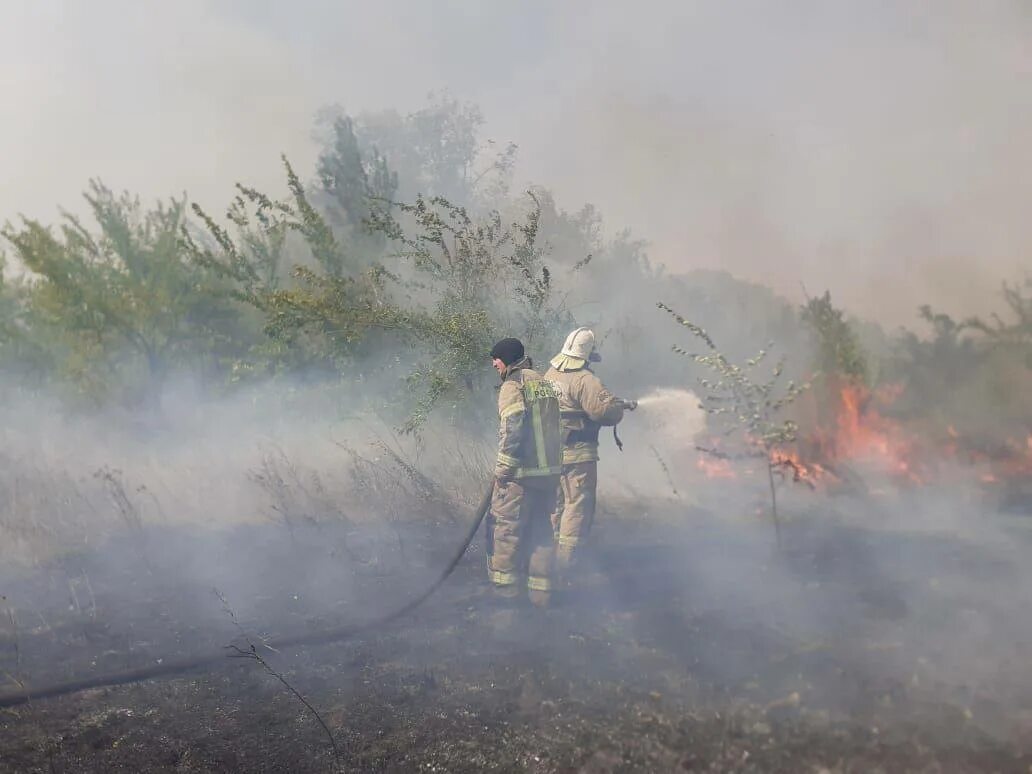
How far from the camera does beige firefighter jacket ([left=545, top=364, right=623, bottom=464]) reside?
18.4 ft

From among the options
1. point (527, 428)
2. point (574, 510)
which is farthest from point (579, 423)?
point (574, 510)

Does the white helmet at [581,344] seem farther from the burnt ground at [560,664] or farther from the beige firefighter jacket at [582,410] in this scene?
the burnt ground at [560,664]

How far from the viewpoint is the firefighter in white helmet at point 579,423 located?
18.4 feet

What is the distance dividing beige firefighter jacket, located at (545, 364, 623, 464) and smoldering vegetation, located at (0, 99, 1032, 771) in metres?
0.98

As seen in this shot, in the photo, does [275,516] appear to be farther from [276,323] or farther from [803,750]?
[803,750]

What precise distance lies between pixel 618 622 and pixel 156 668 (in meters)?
2.79

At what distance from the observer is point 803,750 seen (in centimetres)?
303

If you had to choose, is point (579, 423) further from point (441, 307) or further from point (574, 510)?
point (441, 307)

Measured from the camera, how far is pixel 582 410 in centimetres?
570

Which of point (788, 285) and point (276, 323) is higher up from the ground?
point (788, 285)

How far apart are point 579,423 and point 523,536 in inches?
38.7

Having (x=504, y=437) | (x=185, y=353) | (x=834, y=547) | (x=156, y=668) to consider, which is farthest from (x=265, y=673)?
(x=185, y=353)

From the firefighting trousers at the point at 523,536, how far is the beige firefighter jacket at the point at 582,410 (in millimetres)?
393

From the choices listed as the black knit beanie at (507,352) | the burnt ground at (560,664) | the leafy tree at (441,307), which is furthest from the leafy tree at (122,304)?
the black knit beanie at (507,352)
